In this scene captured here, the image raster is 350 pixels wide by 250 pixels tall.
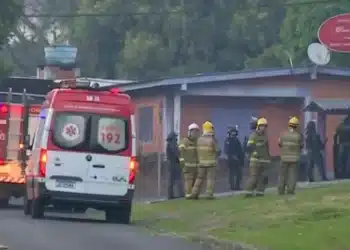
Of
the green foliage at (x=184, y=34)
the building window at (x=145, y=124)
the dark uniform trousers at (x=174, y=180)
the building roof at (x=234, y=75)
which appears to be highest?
the green foliage at (x=184, y=34)

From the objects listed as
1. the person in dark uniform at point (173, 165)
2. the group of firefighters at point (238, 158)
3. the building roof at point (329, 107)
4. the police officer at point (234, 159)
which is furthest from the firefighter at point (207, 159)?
the building roof at point (329, 107)

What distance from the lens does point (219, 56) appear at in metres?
58.8

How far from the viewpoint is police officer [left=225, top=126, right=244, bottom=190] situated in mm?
31219

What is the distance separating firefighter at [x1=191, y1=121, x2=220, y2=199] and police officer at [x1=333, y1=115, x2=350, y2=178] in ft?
15.0

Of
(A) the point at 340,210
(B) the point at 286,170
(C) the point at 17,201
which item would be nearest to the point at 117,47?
(C) the point at 17,201

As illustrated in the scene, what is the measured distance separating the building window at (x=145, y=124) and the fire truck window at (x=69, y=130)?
1704cm

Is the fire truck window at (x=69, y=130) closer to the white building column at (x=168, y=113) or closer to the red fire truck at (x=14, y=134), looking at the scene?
the red fire truck at (x=14, y=134)

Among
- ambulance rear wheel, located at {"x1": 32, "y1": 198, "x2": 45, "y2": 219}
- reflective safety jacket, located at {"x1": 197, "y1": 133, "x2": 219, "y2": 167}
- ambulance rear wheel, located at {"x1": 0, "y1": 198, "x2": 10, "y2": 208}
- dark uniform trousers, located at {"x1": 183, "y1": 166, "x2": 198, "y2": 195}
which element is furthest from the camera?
ambulance rear wheel, located at {"x1": 0, "y1": 198, "x2": 10, "y2": 208}

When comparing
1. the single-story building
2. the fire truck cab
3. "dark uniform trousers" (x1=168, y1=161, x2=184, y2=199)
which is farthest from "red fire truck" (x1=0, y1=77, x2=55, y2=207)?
the single-story building

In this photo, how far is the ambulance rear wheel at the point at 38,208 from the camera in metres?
23.2

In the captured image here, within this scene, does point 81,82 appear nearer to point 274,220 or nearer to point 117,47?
point 274,220

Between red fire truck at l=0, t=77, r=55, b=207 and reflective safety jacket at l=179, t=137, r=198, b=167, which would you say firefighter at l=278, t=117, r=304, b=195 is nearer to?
reflective safety jacket at l=179, t=137, r=198, b=167

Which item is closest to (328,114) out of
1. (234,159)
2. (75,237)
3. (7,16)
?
(234,159)

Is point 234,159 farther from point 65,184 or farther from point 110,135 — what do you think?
point 65,184
